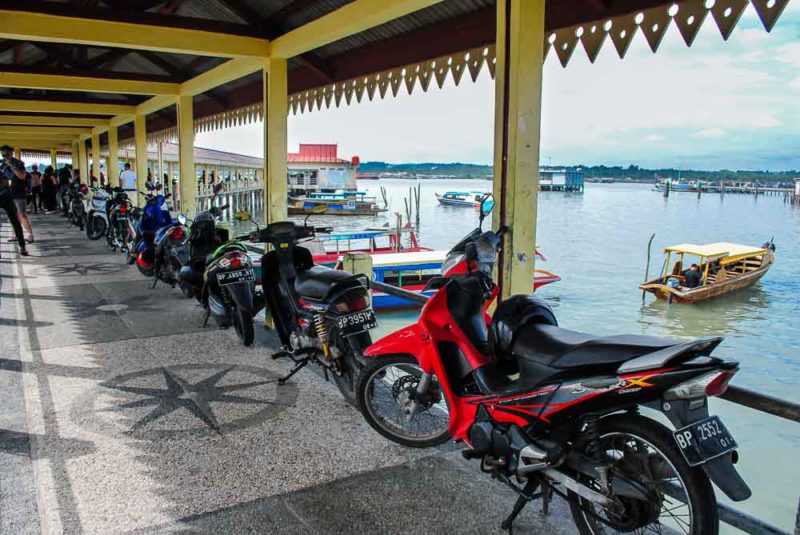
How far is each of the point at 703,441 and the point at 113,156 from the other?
17.2m

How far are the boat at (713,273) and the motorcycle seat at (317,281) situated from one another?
21964mm

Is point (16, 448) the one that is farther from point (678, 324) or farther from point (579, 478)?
point (678, 324)

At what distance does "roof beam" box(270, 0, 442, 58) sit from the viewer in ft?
13.4

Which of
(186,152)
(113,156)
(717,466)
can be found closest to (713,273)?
(113,156)

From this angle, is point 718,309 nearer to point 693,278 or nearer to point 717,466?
point 693,278

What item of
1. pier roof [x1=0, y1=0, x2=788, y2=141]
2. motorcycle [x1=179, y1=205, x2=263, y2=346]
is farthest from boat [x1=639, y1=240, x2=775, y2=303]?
motorcycle [x1=179, y1=205, x2=263, y2=346]

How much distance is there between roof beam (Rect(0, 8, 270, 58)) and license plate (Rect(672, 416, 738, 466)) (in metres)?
5.24

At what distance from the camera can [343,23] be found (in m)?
4.68

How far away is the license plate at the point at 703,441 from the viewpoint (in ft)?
6.01

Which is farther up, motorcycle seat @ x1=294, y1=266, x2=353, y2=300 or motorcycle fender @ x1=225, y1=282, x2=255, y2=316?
motorcycle seat @ x1=294, y1=266, x2=353, y2=300

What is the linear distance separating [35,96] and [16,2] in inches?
271

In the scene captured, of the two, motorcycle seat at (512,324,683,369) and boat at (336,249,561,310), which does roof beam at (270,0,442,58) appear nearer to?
motorcycle seat at (512,324,683,369)

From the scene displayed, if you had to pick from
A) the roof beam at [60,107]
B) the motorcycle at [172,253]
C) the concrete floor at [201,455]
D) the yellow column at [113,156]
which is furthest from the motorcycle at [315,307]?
the yellow column at [113,156]

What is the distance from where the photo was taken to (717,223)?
65.9 metres
